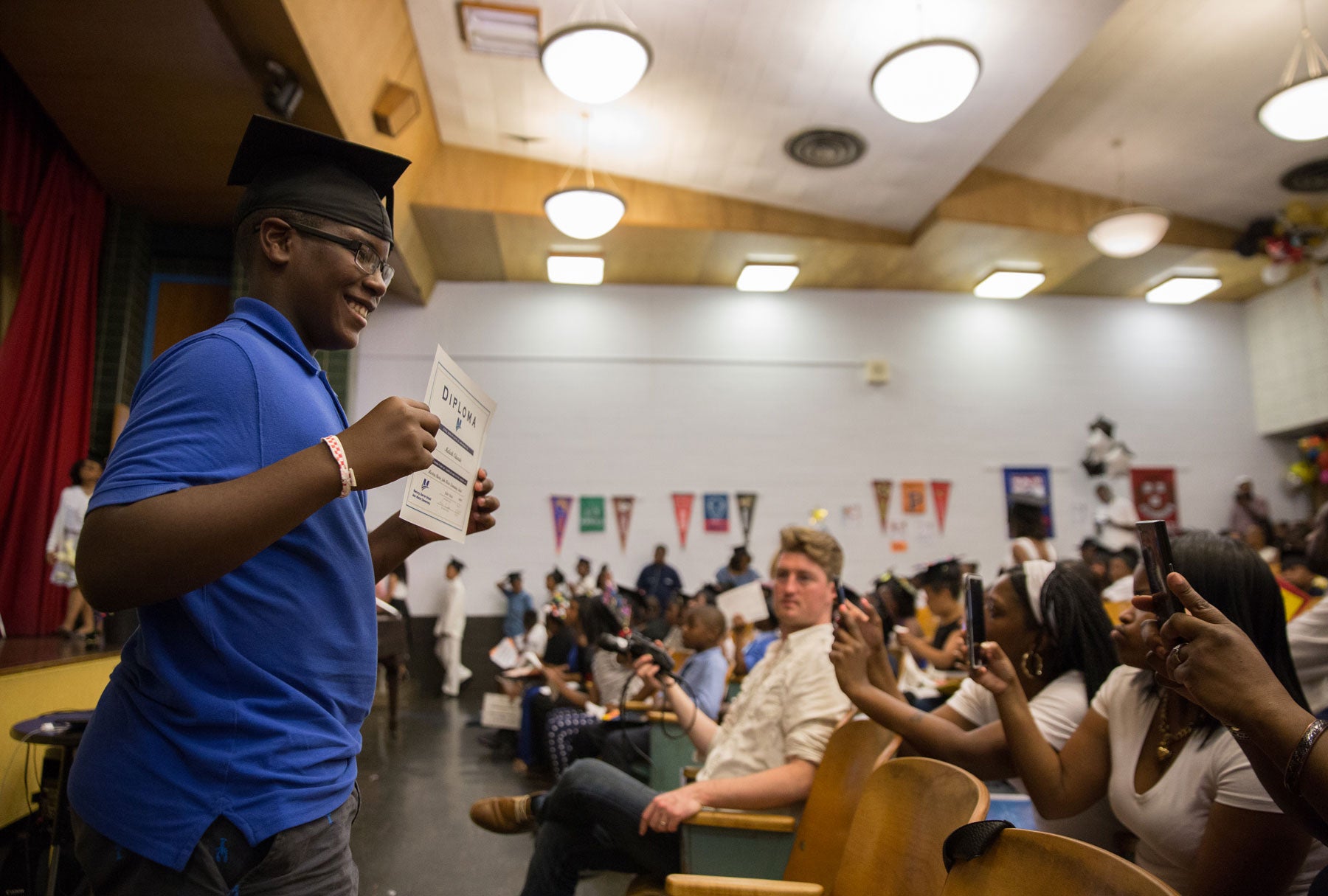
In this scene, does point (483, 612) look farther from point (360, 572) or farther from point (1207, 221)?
point (1207, 221)

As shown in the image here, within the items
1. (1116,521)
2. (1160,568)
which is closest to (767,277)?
(1116,521)

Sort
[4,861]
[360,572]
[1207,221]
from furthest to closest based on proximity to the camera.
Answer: [1207,221] < [4,861] < [360,572]

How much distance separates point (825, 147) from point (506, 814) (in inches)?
228

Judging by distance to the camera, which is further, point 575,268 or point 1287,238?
point 575,268

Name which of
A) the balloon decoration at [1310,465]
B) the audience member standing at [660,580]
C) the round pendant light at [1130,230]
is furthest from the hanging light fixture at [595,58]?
the balloon decoration at [1310,465]

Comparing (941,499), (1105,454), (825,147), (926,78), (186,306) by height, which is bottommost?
(941,499)

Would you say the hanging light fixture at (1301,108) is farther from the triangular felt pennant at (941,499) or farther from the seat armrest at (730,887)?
the seat armrest at (730,887)

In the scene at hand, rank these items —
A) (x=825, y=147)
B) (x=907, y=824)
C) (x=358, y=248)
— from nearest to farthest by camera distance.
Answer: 1. (x=358, y=248)
2. (x=907, y=824)
3. (x=825, y=147)

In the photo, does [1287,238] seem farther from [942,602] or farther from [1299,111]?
[942,602]

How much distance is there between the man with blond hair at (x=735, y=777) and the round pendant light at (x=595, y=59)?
3.22m

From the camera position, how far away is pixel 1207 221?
8250mm

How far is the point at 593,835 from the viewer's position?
6.48 feet

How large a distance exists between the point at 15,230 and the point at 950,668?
703 centimetres

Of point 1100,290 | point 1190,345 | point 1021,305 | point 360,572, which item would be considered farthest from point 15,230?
point 1190,345
